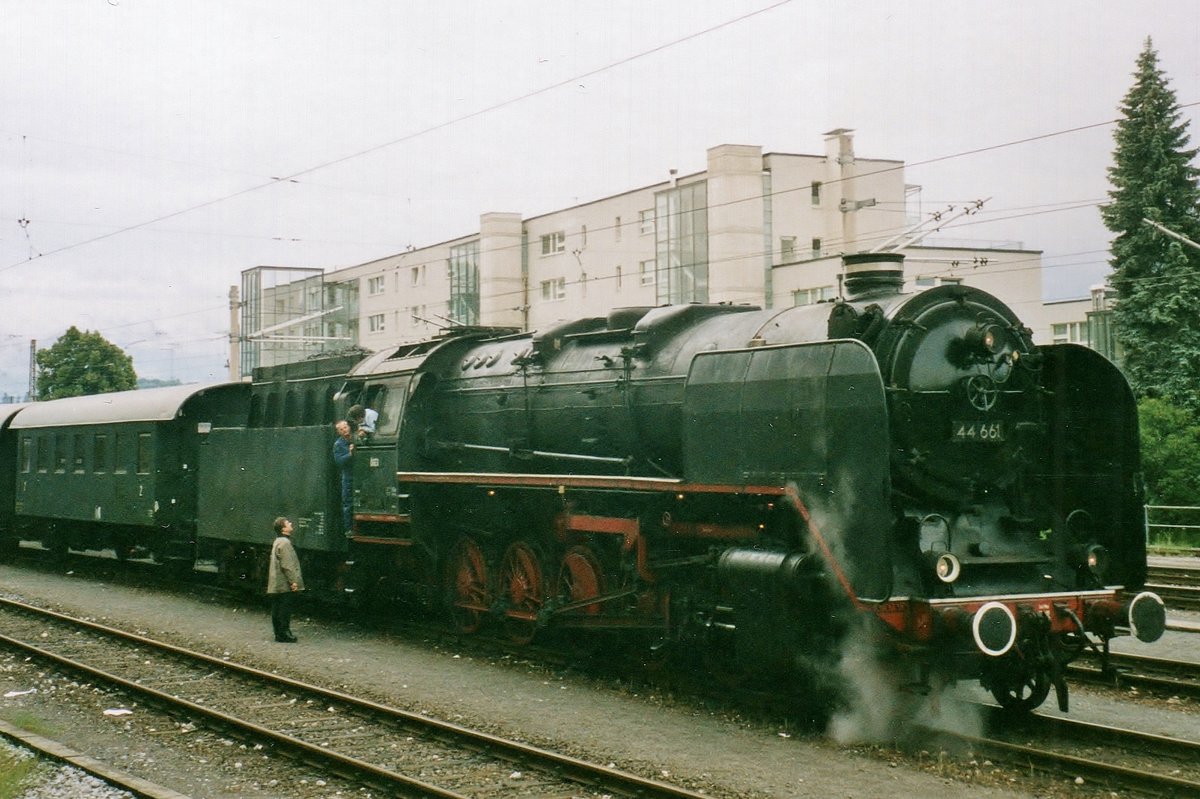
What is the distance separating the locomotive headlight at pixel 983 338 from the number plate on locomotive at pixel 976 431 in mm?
564

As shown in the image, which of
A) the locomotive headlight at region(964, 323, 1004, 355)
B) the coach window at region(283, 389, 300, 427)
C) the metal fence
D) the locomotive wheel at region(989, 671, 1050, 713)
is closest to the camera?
the locomotive wheel at region(989, 671, 1050, 713)

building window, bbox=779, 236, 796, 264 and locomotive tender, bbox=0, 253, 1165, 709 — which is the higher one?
building window, bbox=779, 236, 796, 264

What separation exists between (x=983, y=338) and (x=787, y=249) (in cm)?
3388

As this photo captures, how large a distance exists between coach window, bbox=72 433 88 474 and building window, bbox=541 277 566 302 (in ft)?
87.3

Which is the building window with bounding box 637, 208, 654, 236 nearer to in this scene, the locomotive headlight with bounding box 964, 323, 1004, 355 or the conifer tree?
the conifer tree

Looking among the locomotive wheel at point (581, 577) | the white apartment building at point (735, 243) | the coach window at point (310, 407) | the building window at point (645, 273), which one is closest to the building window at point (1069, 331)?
the white apartment building at point (735, 243)

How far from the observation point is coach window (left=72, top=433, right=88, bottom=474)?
2358 centimetres

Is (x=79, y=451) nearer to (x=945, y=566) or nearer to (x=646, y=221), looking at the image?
(x=945, y=566)

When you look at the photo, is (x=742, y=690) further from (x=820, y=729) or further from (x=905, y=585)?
(x=905, y=585)

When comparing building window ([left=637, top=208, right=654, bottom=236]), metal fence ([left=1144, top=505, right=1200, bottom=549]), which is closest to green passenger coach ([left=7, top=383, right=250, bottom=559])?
metal fence ([left=1144, top=505, right=1200, bottom=549])

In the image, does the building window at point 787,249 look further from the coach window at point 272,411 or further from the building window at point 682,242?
the coach window at point 272,411

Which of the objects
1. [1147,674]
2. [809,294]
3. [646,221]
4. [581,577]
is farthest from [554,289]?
[1147,674]

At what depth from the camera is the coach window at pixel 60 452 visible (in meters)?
24.3

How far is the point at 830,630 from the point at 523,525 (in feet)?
15.7
